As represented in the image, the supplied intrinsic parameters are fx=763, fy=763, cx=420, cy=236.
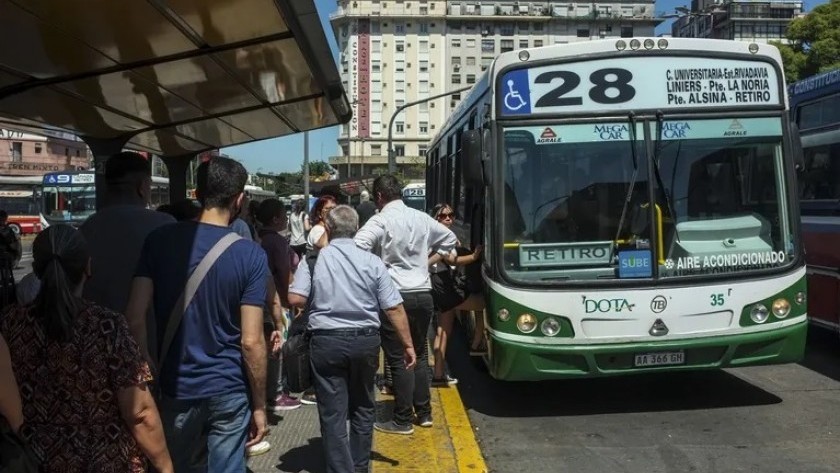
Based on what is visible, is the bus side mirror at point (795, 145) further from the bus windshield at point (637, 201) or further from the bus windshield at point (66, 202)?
the bus windshield at point (66, 202)

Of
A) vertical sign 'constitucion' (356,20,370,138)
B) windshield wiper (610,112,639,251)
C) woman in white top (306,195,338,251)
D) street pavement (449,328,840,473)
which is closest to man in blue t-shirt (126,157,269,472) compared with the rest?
street pavement (449,328,840,473)

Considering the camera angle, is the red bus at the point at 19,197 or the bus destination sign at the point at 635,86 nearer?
the bus destination sign at the point at 635,86

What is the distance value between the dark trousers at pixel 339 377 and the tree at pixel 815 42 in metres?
32.3

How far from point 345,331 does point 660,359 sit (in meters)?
3.03

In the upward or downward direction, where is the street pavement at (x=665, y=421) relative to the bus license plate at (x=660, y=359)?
downward

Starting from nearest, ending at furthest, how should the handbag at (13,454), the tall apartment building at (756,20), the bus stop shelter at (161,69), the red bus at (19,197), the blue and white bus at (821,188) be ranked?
1. the handbag at (13,454)
2. the bus stop shelter at (161,69)
3. the blue and white bus at (821,188)
4. the red bus at (19,197)
5. the tall apartment building at (756,20)

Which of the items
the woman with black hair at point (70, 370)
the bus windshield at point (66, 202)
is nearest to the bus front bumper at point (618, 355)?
the woman with black hair at point (70, 370)

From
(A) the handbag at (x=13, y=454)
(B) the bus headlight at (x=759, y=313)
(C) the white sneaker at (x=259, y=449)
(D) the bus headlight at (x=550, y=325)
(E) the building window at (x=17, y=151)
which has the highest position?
(E) the building window at (x=17, y=151)

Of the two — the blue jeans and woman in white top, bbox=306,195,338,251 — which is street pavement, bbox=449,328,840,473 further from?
the blue jeans

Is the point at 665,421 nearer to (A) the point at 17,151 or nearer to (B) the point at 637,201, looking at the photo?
(B) the point at 637,201

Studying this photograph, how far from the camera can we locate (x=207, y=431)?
3275 millimetres

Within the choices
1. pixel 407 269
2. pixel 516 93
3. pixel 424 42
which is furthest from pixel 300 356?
pixel 424 42

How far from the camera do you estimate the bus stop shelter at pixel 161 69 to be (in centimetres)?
383

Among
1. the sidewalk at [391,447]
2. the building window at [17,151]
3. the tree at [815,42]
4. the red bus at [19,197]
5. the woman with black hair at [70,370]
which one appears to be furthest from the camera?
the building window at [17,151]
